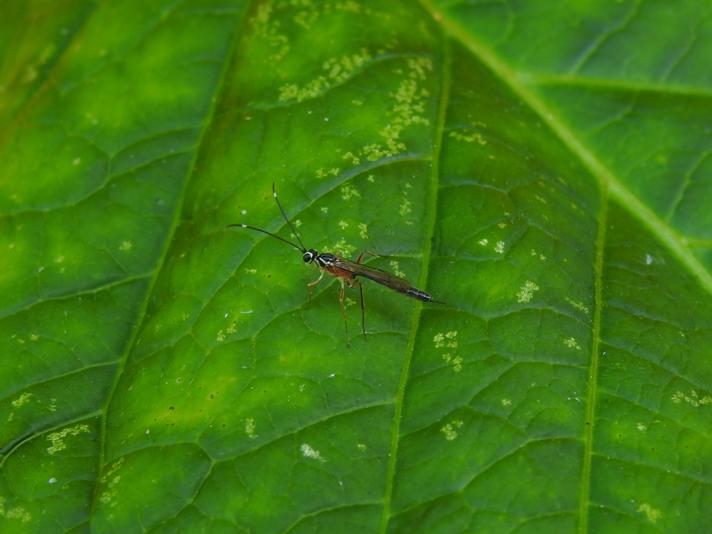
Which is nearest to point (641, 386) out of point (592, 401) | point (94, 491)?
point (592, 401)

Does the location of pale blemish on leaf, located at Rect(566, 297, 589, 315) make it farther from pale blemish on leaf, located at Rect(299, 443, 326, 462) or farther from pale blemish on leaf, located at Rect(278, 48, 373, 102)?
pale blemish on leaf, located at Rect(278, 48, 373, 102)

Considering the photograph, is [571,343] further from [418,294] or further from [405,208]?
[405,208]

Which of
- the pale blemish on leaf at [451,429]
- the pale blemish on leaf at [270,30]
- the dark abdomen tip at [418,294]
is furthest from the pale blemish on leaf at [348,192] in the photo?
the pale blemish on leaf at [451,429]

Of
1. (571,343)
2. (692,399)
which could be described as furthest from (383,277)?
(692,399)

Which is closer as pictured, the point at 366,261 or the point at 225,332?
the point at 225,332

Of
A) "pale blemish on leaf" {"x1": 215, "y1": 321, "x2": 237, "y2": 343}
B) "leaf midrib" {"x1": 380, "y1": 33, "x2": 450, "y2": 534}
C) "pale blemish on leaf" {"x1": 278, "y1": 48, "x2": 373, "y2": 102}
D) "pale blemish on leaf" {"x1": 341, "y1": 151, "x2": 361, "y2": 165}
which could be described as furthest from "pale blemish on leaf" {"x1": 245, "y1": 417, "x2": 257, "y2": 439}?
"pale blemish on leaf" {"x1": 278, "y1": 48, "x2": 373, "y2": 102}


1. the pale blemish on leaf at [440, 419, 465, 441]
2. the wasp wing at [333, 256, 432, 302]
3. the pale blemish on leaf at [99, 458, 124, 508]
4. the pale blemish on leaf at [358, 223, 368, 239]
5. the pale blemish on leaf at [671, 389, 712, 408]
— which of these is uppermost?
the pale blemish on leaf at [358, 223, 368, 239]
